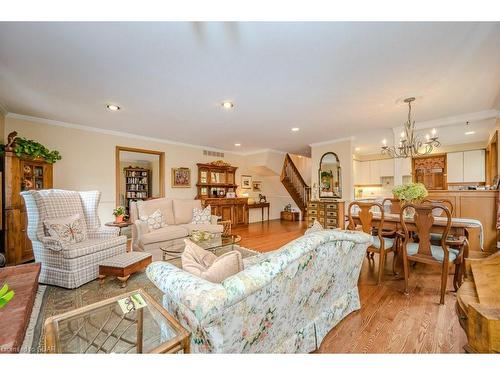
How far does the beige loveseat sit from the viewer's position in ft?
11.1

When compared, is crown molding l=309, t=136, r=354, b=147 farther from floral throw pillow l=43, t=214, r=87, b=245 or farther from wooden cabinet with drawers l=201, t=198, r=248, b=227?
floral throw pillow l=43, t=214, r=87, b=245

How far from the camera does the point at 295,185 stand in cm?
771

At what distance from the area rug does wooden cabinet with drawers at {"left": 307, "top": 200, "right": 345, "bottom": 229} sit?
422 cm

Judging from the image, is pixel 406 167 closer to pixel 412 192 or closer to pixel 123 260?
pixel 412 192

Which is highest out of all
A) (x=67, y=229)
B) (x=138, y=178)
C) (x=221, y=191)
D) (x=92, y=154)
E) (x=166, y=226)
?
(x=92, y=154)

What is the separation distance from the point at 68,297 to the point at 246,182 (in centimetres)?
572

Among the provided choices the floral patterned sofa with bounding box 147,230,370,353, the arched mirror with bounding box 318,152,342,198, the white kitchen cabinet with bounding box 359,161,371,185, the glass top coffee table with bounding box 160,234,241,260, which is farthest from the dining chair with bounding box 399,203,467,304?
the white kitchen cabinet with bounding box 359,161,371,185

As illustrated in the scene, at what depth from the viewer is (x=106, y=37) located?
1.72 meters

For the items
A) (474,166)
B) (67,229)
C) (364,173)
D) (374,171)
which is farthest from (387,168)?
(67,229)

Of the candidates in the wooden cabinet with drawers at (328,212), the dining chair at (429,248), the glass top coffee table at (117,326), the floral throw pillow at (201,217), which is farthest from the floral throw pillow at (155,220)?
the wooden cabinet with drawers at (328,212)

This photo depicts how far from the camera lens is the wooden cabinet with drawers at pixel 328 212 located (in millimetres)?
Answer: 5074

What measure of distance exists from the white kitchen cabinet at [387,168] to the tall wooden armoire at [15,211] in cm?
833

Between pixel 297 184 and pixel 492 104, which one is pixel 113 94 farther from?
pixel 297 184

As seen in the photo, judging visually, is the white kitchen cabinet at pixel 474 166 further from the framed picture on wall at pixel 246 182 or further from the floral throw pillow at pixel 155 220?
the floral throw pillow at pixel 155 220
